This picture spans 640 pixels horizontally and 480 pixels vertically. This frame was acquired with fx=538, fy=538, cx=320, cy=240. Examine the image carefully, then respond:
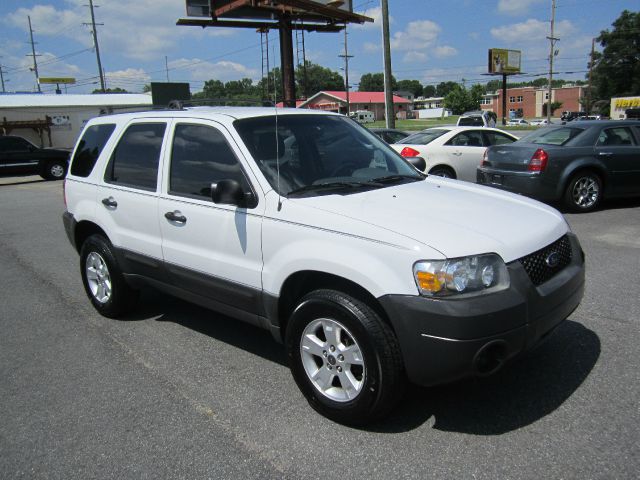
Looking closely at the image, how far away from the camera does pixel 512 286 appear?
110 inches

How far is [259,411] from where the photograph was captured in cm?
329

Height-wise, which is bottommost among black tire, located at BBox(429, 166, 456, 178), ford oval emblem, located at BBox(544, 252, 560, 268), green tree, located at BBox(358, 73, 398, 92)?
black tire, located at BBox(429, 166, 456, 178)

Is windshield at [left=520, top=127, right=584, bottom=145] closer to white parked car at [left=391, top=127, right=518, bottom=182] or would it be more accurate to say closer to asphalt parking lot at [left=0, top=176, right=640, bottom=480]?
white parked car at [left=391, top=127, right=518, bottom=182]

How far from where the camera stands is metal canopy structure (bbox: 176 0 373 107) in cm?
2022

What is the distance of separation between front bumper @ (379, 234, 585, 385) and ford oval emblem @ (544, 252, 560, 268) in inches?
12.0

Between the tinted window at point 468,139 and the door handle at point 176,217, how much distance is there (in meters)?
8.44

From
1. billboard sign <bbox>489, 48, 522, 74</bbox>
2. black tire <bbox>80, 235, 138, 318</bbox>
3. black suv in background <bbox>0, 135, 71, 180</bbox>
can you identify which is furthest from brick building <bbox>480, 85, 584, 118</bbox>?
black tire <bbox>80, 235, 138, 318</bbox>

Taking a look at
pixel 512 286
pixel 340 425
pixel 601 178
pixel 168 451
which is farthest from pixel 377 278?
pixel 601 178

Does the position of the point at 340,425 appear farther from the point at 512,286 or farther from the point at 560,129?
the point at 560,129

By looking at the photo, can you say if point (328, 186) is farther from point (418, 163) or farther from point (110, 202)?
point (110, 202)

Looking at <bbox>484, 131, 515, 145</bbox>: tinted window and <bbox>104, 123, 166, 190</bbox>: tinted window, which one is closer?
<bbox>104, 123, 166, 190</bbox>: tinted window

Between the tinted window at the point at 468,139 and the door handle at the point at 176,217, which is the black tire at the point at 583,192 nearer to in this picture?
the tinted window at the point at 468,139

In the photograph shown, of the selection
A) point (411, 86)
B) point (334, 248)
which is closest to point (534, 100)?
point (411, 86)

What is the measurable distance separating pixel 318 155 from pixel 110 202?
1991mm
